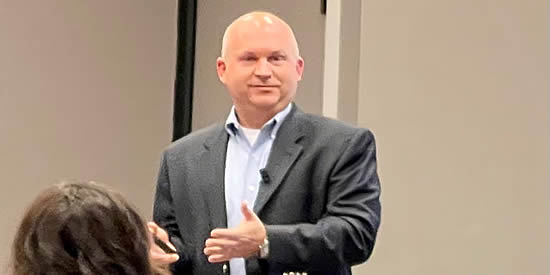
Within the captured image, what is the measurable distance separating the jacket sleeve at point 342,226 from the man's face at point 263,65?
18 cm

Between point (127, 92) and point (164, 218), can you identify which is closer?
point (164, 218)

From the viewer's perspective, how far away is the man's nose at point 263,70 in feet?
7.70

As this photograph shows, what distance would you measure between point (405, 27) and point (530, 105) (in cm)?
52

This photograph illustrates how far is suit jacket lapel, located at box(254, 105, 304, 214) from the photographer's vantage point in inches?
91.9

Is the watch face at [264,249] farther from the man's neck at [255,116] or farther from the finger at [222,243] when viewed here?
the man's neck at [255,116]

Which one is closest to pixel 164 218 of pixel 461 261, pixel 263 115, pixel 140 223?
pixel 263 115

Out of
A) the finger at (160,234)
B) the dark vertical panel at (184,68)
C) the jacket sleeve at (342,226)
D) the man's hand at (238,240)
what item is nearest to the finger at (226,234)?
the man's hand at (238,240)

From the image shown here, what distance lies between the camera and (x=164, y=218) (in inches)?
97.5

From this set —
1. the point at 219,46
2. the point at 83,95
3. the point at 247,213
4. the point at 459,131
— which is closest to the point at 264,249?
the point at 247,213

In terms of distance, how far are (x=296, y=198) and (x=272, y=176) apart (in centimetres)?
7

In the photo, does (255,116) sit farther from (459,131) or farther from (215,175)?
(459,131)

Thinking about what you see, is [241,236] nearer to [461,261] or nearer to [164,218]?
[164,218]

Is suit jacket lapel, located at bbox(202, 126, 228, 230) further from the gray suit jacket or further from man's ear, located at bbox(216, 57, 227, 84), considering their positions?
man's ear, located at bbox(216, 57, 227, 84)

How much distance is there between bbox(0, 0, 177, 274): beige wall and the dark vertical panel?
0.03 m
